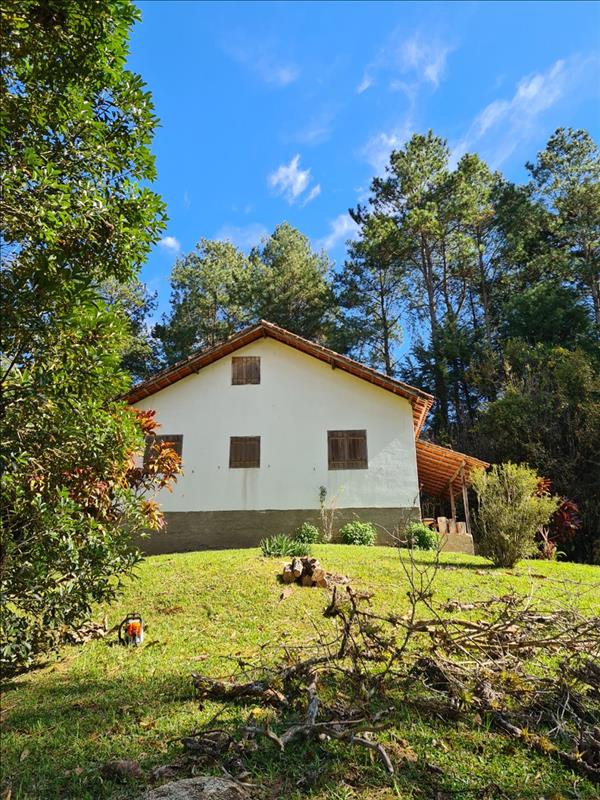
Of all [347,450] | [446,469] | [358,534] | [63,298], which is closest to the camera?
[63,298]

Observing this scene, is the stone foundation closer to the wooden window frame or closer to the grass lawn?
the wooden window frame

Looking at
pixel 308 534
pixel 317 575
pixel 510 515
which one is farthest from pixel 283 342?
pixel 317 575

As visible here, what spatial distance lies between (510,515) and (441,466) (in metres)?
7.19

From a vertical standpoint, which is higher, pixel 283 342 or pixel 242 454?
pixel 283 342

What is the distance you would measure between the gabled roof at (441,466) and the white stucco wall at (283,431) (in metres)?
1.52

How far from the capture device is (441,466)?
17.7 m

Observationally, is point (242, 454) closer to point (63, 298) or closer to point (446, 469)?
point (446, 469)

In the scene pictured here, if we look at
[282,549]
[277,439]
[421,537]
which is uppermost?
[277,439]

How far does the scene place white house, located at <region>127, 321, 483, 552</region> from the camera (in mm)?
14664

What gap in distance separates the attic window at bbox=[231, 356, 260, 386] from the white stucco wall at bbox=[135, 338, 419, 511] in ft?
0.60

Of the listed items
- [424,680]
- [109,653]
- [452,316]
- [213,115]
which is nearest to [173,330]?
[452,316]

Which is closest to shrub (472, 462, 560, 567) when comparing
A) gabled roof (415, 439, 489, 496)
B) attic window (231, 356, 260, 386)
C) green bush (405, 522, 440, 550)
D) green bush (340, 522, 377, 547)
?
green bush (405, 522, 440, 550)

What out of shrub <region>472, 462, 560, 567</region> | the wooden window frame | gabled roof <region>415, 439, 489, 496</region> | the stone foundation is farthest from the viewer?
gabled roof <region>415, 439, 489, 496</region>

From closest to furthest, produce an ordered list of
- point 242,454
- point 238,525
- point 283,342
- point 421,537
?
point 421,537
point 238,525
point 242,454
point 283,342
